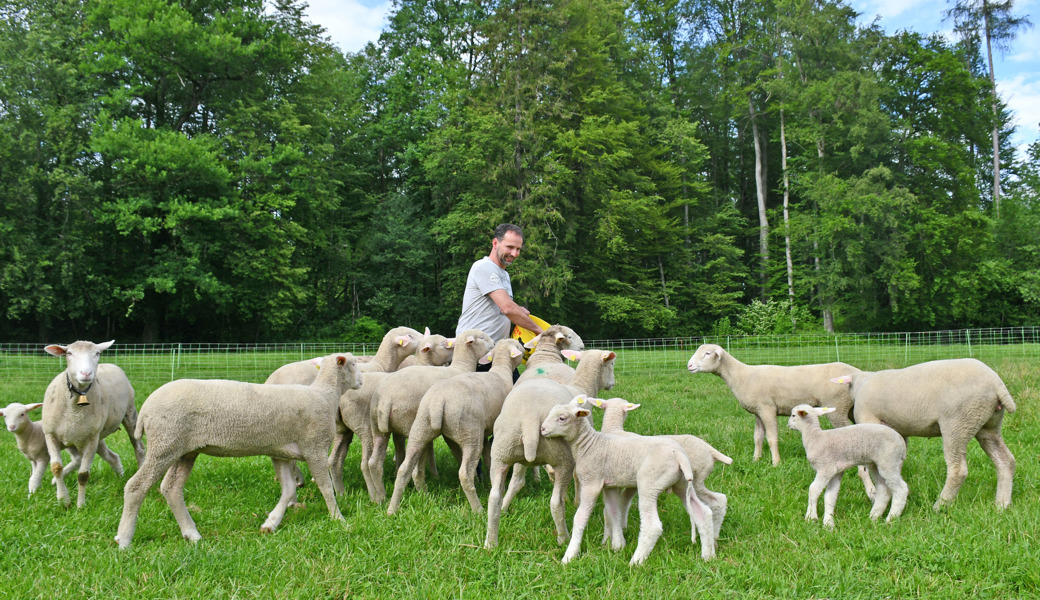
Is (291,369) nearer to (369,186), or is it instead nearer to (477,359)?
(477,359)

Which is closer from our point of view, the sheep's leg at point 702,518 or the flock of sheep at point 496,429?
the sheep's leg at point 702,518

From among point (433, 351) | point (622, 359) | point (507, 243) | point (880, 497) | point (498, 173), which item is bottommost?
point (880, 497)

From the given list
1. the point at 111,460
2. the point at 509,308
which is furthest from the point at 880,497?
the point at 111,460

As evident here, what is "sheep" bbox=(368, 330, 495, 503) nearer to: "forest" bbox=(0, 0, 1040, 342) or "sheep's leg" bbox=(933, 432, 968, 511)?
Answer: "sheep's leg" bbox=(933, 432, 968, 511)

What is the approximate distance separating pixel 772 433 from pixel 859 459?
2.09m

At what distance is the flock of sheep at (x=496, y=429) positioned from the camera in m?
4.24

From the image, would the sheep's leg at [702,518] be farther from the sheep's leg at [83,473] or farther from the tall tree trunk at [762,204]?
the tall tree trunk at [762,204]

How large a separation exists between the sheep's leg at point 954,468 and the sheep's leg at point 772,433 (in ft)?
5.41

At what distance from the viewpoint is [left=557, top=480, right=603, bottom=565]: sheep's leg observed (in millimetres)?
4055

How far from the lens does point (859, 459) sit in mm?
4727

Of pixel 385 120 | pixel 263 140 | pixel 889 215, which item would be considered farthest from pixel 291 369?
pixel 385 120

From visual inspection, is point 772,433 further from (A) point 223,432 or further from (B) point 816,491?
(A) point 223,432

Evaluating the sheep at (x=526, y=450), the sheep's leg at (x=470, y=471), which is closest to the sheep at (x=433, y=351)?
the sheep's leg at (x=470, y=471)

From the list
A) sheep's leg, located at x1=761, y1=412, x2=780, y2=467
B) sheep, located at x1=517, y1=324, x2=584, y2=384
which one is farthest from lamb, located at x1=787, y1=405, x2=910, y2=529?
sheep, located at x1=517, y1=324, x2=584, y2=384
